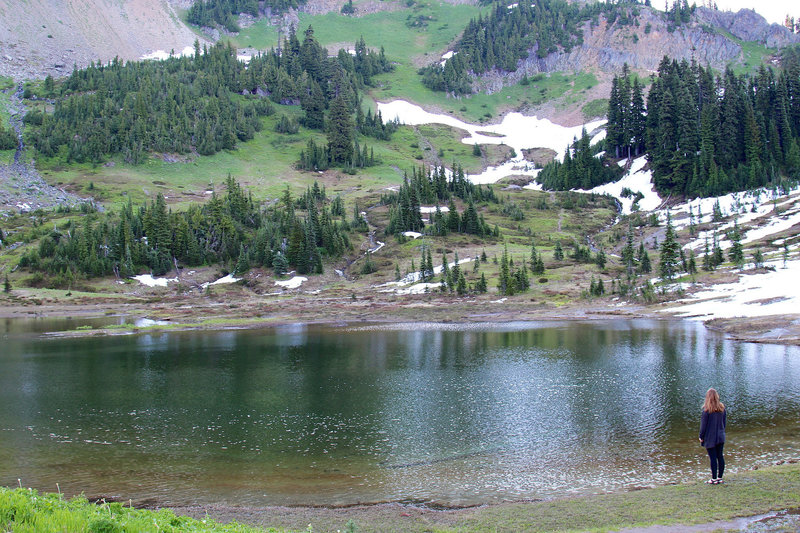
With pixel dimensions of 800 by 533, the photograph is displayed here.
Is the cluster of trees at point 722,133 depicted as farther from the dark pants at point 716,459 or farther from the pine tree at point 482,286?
the dark pants at point 716,459

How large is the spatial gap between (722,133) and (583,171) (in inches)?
1508

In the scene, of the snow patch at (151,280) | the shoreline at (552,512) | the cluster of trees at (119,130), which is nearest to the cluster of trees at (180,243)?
the snow patch at (151,280)

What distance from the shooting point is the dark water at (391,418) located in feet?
74.7

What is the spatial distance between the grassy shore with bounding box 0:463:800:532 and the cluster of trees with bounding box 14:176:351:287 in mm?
98134

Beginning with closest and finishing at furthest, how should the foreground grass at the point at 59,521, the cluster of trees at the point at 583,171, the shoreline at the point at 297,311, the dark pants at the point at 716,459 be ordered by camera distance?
the foreground grass at the point at 59,521 → the dark pants at the point at 716,459 → the shoreline at the point at 297,311 → the cluster of trees at the point at 583,171

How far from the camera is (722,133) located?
136125 mm

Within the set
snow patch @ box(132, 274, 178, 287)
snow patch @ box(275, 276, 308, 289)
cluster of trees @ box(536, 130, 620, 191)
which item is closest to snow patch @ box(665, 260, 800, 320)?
snow patch @ box(275, 276, 308, 289)

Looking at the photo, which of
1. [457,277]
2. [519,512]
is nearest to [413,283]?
[457,277]

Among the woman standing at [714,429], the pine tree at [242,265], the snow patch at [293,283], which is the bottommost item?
the woman standing at [714,429]

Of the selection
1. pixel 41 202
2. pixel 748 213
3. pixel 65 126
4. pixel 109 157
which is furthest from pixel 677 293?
pixel 65 126

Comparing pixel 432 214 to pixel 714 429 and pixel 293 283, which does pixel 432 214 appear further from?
pixel 714 429

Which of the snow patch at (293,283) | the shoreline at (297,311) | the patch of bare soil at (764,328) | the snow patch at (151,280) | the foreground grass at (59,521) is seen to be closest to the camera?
the foreground grass at (59,521)

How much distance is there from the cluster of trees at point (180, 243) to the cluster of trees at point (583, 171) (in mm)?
74729

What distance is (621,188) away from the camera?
154250 mm
